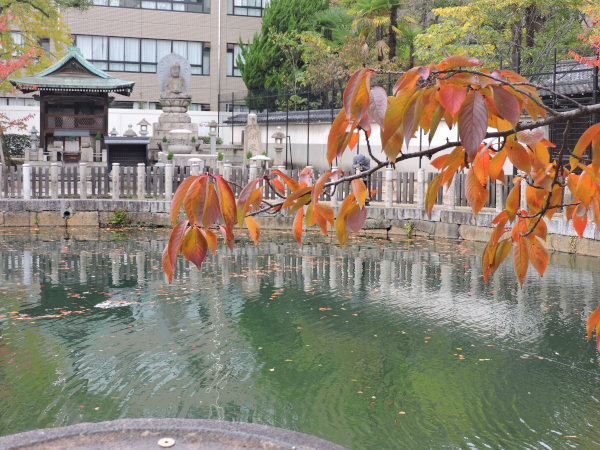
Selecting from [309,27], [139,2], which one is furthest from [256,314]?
[139,2]

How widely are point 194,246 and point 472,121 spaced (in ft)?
2.87

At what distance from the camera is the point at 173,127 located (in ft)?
95.0

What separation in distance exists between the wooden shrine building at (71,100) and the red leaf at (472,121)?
2870 centimetres

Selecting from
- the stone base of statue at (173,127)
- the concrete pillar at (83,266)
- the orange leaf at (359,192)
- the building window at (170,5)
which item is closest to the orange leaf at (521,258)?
the orange leaf at (359,192)

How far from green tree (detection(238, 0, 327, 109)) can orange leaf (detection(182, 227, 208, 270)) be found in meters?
31.2

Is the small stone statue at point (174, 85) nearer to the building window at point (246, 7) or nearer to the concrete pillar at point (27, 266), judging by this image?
the building window at point (246, 7)

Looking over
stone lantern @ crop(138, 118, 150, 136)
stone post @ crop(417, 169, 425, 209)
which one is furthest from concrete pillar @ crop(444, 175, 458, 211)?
stone lantern @ crop(138, 118, 150, 136)

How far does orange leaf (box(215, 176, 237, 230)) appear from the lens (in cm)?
191

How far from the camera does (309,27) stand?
1278 inches

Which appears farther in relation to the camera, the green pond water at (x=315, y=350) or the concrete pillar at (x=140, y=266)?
the concrete pillar at (x=140, y=266)

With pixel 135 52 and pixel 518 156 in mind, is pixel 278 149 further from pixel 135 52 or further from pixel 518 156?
pixel 518 156

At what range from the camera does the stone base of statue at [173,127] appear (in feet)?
89.7

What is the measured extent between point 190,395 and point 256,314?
9.82ft

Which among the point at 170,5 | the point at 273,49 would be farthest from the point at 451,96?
the point at 170,5
